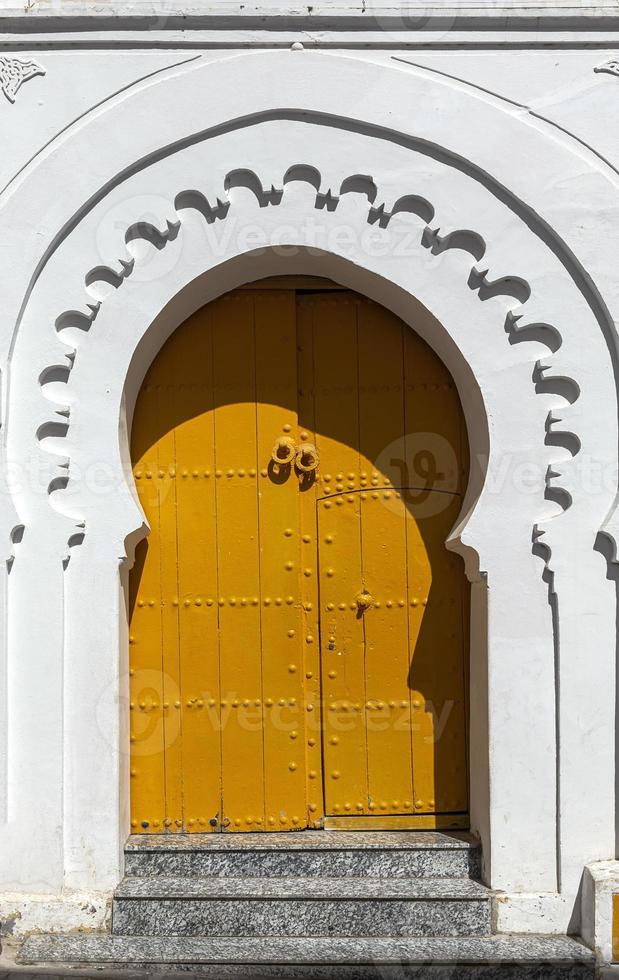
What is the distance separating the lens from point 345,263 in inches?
175

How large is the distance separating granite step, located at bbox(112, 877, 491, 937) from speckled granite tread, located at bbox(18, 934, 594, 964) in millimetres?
66

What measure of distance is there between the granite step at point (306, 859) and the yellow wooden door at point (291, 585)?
0.58 ft

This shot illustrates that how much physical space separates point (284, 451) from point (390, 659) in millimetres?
1100

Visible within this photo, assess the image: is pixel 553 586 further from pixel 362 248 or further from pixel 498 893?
pixel 362 248

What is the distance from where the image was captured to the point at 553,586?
14.1 ft

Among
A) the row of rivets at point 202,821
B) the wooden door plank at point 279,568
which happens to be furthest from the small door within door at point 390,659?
the row of rivets at point 202,821

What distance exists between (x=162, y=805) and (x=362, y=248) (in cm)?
270

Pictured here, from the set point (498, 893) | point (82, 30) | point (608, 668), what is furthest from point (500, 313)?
point (498, 893)

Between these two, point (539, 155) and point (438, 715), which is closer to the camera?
point (539, 155)

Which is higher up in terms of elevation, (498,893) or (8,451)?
(8,451)

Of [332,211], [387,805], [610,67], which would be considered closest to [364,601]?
[387,805]

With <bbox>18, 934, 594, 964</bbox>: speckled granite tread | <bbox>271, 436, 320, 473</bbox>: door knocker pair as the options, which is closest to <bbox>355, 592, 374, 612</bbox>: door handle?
<bbox>271, 436, 320, 473</bbox>: door knocker pair

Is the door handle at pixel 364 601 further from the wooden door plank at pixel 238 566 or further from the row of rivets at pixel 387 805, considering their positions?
the row of rivets at pixel 387 805

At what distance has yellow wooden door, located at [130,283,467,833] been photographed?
15.2 ft
